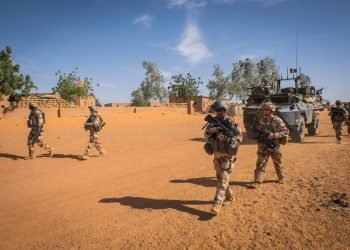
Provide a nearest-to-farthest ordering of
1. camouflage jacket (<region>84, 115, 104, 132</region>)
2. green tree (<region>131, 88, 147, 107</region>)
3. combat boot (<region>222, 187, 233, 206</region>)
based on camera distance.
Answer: combat boot (<region>222, 187, 233, 206</region>), camouflage jacket (<region>84, 115, 104, 132</region>), green tree (<region>131, 88, 147, 107</region>)

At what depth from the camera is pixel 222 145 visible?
4359mm

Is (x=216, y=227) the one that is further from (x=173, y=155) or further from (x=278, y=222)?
(x=173, y=155)

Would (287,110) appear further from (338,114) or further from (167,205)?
(167,205)

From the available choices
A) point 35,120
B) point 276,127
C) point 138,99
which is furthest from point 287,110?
point 138,99

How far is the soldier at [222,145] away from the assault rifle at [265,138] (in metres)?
1.45

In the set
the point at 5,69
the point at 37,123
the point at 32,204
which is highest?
the point at 5,69

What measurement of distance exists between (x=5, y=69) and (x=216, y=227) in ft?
88.1

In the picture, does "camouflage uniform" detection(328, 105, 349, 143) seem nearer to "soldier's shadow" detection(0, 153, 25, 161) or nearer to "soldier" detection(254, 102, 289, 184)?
"soldier" detection(254, 102, 289, 184)

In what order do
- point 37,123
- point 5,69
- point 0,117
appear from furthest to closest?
point 5,69
point 0,117
point 37,123

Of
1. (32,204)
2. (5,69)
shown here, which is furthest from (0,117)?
(32,204)

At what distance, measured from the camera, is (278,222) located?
4023 millimetres

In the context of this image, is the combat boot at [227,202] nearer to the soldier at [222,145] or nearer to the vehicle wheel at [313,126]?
the soldier at [222,145]

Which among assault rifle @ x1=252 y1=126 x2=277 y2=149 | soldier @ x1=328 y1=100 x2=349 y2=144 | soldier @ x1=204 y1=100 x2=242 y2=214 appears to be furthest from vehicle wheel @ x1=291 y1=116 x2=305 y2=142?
soldier @ x1=204 y1=100 x2=242 y2=214

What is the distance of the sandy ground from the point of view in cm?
371
